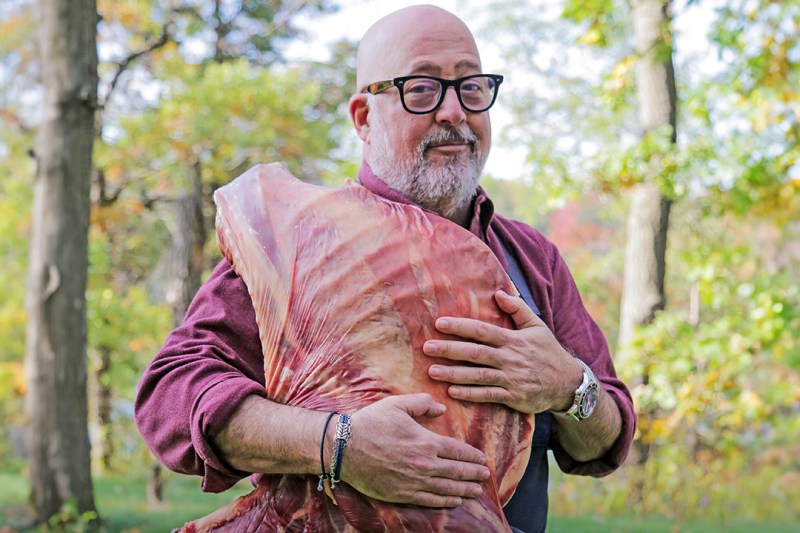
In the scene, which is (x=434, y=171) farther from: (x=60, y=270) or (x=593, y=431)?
(x=60, y=270)

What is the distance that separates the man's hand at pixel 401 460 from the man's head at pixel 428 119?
0.63m

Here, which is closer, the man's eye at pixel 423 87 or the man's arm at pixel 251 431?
the man's arm at pixel 251 431

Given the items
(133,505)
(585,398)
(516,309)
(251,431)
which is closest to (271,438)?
(251,431)

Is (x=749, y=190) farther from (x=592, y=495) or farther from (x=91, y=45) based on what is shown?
(x=91, y=45)

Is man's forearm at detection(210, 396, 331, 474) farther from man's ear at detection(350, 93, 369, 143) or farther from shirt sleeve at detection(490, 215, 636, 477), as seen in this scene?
man's ear at detection(350, 93, 369, 143)

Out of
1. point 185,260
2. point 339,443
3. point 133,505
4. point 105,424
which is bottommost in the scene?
point 133,505

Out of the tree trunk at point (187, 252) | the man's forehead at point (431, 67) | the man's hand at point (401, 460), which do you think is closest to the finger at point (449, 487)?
the man's hand at point (401, 460)

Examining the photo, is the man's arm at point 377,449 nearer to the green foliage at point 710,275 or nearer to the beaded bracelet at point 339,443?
the beaded bracelet at point 339,443

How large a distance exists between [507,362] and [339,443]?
15.1 inches

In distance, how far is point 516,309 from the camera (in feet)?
5.86

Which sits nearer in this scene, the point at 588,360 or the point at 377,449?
the point at 377,449

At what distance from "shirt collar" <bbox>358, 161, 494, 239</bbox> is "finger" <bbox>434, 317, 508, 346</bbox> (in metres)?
0.44

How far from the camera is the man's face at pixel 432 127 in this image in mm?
1985

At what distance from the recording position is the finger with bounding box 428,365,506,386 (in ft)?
5.41
